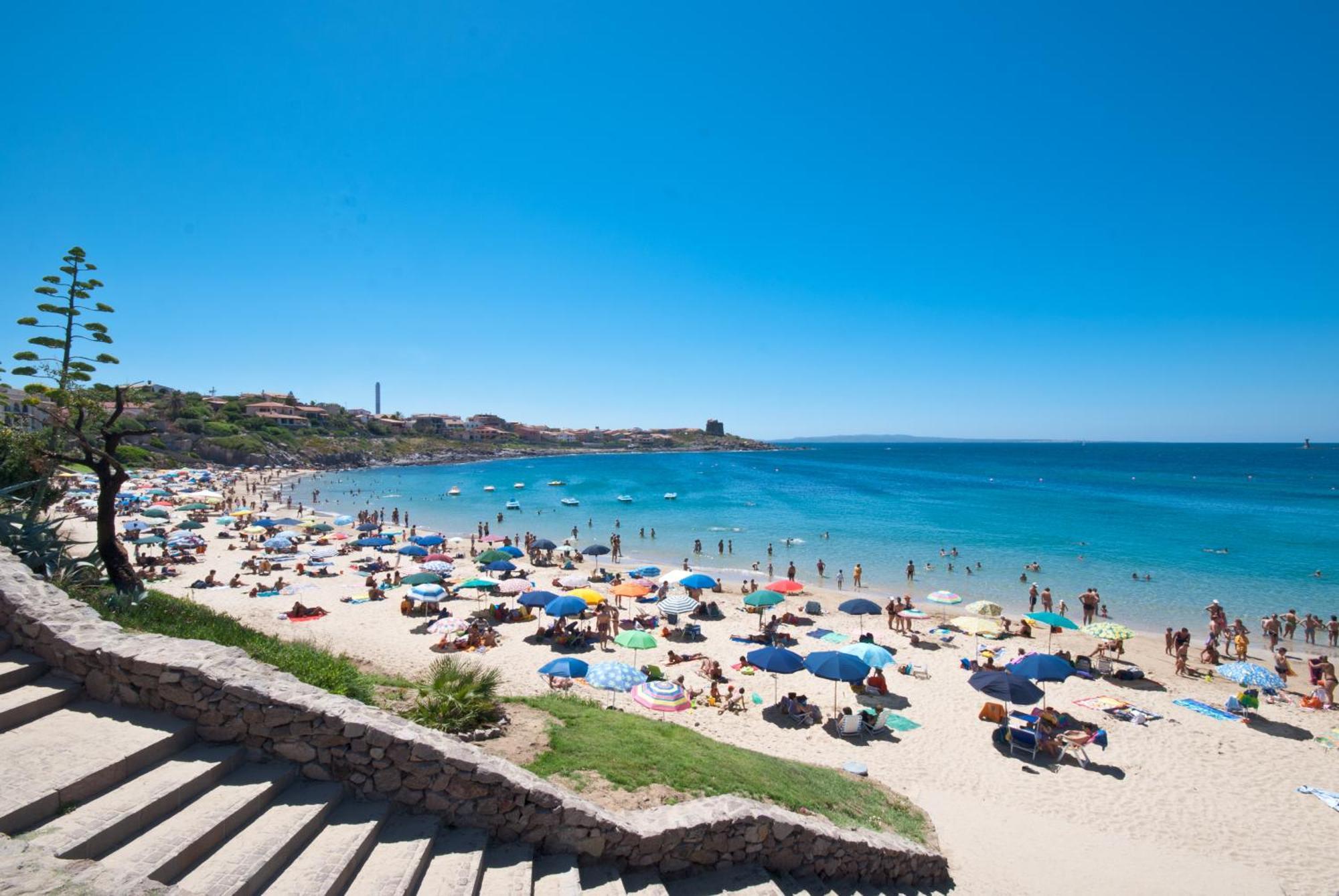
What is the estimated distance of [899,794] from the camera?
1016 cm

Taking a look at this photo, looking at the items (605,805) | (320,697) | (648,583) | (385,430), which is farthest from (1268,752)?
(385,430)

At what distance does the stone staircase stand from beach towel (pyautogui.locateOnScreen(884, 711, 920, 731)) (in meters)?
8.31

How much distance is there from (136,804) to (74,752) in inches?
34.4

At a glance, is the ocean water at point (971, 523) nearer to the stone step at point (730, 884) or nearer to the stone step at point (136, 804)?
the stone step at point (730, 884)

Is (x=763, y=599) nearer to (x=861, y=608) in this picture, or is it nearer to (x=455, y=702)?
(x=861, y=608)

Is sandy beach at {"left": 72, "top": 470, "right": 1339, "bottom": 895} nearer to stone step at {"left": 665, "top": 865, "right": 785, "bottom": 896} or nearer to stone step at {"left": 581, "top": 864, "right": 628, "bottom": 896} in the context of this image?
stone step at {"left": 665, "top": 865, "right": 785, "bottom": 896}

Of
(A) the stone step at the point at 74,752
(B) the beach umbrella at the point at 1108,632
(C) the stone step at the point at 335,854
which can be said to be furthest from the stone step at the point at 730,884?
(B) the beach umbrella at the point at 1108,632

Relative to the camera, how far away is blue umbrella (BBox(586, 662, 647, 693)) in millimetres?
11734

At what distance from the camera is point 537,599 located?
18031mm

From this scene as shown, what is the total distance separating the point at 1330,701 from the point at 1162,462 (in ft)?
520

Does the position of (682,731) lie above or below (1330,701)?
above

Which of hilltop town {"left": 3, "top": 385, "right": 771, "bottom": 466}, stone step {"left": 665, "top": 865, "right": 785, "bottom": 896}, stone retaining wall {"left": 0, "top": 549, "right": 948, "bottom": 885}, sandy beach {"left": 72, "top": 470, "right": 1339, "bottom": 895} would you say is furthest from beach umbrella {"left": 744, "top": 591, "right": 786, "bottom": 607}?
hilltop town {"left": 3, "top": 385, "right": 771, "bottom": 466}

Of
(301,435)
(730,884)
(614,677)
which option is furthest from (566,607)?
(301,435)

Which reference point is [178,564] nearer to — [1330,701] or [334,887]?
[334,887]
